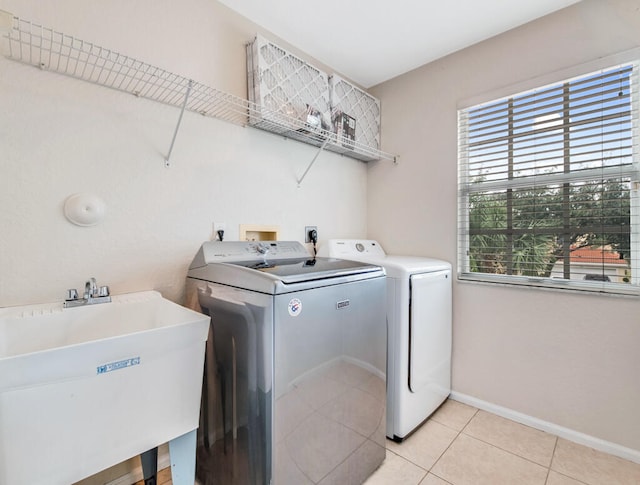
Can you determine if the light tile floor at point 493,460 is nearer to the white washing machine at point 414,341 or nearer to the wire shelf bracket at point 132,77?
the white washing machine at point 414,341

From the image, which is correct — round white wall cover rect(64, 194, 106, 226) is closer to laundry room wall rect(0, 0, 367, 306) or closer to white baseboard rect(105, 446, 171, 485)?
laundry room wall rect(0, 0, 367, 306)

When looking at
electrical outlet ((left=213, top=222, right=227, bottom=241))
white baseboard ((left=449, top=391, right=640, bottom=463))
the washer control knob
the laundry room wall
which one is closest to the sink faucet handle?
the laundry room wall

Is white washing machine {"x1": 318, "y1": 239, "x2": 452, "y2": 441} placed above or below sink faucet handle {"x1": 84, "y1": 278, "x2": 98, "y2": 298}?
below

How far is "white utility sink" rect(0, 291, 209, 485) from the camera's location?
29.1 inches

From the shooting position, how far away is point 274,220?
6.71ft

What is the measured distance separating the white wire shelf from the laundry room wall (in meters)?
0.04

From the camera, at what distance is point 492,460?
1.67m

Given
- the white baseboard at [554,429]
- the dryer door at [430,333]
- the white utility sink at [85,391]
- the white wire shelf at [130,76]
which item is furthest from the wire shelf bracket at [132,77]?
the white baseboard at [554,429]

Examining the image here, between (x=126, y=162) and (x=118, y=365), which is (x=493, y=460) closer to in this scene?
(x=118, y=365)

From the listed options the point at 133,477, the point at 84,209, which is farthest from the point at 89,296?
the point at 133,477

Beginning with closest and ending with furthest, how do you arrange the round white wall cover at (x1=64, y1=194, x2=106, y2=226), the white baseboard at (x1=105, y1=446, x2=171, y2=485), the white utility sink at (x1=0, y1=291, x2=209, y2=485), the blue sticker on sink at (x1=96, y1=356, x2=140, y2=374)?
the white utility sink at (x1=0, y1=291, x2=209, y2=485) → the blue sticker on sink at (x1=96, y1=356, x2=140, y2=374) → the round white wall cover at (x1=64, y1=194, x2=106, y2=226) → the white baseboard at (x1=105, y1=446, x2=171, y2=485)

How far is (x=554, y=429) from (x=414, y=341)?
3.36 ft

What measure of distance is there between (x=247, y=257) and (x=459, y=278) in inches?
61.4

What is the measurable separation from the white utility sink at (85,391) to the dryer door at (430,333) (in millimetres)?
1253
